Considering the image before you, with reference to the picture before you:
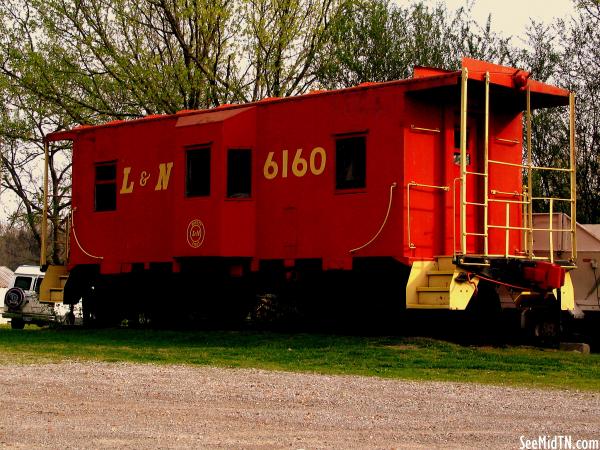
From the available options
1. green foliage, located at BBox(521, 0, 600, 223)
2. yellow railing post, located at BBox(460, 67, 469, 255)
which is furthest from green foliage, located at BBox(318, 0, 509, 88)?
yellow railing post, located at BBox(460, 67, 469, 255)

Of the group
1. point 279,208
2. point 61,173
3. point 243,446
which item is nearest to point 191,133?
point 279,208

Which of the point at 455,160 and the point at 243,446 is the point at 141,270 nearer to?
the point at 455,160

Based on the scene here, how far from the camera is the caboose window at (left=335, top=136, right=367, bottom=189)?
63.7 ft

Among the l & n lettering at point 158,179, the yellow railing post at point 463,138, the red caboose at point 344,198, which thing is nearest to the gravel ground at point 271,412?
the yellow railing post at point 463,138

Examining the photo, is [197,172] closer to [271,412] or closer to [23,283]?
[271,412]

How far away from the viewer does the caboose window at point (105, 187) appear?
24.0 m

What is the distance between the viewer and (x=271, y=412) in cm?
1012

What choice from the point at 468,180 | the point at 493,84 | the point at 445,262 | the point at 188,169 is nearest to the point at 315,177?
the point at 468,180

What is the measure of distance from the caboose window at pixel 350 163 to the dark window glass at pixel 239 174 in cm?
218

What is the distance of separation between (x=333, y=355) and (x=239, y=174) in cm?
552

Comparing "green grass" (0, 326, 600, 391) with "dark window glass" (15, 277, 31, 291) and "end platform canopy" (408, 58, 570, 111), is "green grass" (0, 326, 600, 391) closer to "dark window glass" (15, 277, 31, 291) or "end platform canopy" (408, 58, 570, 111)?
"end platform canopy" (408, 58, 570, 111)

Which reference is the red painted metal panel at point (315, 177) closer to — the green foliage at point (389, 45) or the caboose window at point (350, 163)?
the caboose window at point (350, 163)

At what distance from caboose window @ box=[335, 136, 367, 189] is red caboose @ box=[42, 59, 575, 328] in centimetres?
2

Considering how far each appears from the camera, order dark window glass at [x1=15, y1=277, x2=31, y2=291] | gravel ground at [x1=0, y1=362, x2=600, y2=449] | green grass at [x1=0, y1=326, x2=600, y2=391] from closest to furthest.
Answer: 1. gravel ground at [x1=0, y1=362, x2=600, y2=449]
2. green grass at [x1=0, y1=326, x2=600, y2=391]
3. dark window glass at [x1=15, y1=277, x2=31, y2=291]
